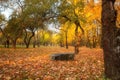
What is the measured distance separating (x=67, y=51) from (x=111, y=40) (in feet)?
98.0

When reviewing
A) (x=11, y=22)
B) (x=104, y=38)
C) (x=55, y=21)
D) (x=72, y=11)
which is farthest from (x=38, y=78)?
(x=11, y=22)

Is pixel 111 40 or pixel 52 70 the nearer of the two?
pixel 111 40

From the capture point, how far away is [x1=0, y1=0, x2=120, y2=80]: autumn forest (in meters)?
7.85

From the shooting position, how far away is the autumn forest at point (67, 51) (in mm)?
7848

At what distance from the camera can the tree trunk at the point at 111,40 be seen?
25.3ft

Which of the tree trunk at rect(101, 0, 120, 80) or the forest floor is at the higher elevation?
the tree trunk at rect(101, 0, 120, 80)

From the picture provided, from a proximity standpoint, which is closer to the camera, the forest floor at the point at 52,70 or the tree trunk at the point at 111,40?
the tree trunk at the point at 111,40

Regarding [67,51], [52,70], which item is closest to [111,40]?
[52,70]

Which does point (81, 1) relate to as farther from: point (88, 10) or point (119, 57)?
point (119, 57)

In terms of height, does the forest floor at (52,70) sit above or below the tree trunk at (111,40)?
below

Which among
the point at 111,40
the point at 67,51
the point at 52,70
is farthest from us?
the point at 67,51

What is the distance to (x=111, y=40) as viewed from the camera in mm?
7805

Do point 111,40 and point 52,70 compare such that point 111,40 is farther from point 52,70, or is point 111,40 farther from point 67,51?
point 67,51

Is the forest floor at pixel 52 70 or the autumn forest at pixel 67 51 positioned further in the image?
the forest floor at pixel 52 70
